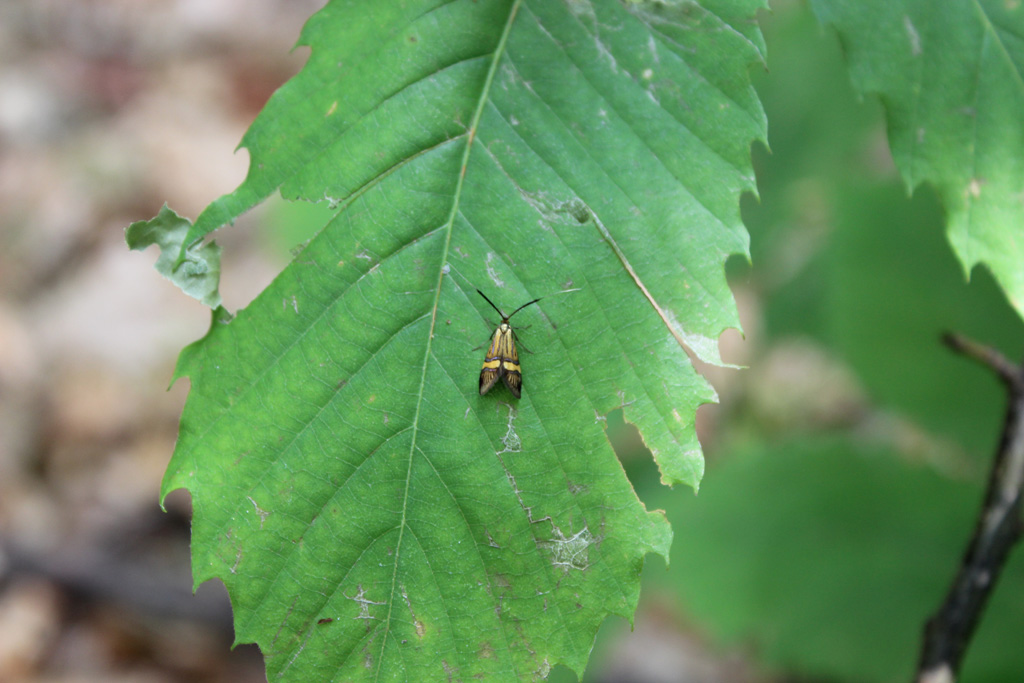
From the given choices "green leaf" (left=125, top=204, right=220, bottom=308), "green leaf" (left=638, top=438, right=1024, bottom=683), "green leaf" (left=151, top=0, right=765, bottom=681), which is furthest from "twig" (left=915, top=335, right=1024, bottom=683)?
"green leaf" (left=125, top=204, right=220, bottom=308)

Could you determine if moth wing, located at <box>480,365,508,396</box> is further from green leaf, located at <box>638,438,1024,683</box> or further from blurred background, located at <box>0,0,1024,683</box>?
green leaf, located at <box>638,438,1024,683</box>

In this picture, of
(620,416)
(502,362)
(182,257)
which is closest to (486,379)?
(502,362)

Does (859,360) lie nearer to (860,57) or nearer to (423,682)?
(860,57)

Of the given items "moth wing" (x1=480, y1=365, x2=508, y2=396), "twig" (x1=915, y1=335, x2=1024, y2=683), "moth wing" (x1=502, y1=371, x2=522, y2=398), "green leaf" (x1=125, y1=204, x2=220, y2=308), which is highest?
"green leaf" (x1=125, y1=204, x2=220, y2=308)

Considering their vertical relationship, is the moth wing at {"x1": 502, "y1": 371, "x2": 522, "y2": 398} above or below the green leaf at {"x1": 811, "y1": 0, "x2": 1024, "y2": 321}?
above

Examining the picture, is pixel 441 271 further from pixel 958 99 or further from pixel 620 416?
pixel 620 416

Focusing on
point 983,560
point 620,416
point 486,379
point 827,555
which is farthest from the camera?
point 620,416

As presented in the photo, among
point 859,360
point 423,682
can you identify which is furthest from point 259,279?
point 423,682
